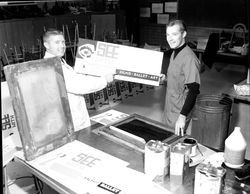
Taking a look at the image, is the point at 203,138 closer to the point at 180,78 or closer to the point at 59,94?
the point at 180,78

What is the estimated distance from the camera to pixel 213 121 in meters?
3.19

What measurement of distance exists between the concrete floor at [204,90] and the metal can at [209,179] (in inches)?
67.2

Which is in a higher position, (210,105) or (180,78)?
(180,78)

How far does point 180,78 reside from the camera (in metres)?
2.43

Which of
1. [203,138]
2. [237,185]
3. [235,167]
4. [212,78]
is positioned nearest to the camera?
[237,185]

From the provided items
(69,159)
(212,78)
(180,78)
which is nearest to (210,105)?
(180,78)

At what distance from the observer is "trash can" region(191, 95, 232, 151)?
124 inches

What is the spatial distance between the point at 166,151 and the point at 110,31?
6252 mm

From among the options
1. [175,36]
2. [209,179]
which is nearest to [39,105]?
[209,179]

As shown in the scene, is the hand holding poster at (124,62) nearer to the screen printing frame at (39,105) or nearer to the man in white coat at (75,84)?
the man in white coat at (75,84)

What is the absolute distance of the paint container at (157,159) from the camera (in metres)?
1.33

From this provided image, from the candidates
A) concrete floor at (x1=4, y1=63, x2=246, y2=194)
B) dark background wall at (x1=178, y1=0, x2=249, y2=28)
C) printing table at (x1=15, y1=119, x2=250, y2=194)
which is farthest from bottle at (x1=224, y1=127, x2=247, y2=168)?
dark background wall at (x1=178, y1=0, x2=249, y2=28)

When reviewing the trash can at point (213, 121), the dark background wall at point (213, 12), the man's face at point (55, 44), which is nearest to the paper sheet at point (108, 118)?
the man's face at point (55, 44)

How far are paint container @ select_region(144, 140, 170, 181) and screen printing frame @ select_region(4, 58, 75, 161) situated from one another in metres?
0.61
